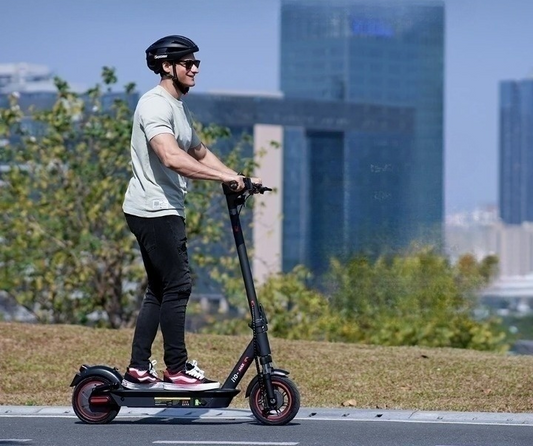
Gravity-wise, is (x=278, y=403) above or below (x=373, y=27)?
below

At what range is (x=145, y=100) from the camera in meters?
6.93

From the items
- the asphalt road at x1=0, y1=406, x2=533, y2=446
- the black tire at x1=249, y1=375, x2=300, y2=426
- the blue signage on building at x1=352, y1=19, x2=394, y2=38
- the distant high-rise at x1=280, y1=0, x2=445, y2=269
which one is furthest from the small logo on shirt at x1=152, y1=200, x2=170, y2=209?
the blue signage on building at x1=352, y1=19, x2=394, y2=38

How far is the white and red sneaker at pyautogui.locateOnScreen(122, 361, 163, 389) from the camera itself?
6.96 meters

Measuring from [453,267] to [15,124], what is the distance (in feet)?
19.0

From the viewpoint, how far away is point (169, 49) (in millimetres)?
6945

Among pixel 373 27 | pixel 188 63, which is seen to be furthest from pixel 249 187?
pixel 373 27

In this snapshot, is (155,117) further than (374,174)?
No

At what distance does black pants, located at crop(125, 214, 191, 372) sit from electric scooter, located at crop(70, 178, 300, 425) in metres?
0.15

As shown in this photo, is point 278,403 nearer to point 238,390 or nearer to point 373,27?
point 238,390

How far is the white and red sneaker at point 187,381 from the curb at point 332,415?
14.5 inches

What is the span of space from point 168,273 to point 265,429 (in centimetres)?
84

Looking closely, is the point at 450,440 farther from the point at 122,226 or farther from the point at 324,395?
the point at 122,226

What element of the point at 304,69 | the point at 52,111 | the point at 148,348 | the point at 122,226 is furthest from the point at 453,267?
the point at 304,69

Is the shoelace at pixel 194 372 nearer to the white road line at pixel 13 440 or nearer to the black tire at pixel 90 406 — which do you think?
the black tire at pixel 90 406
